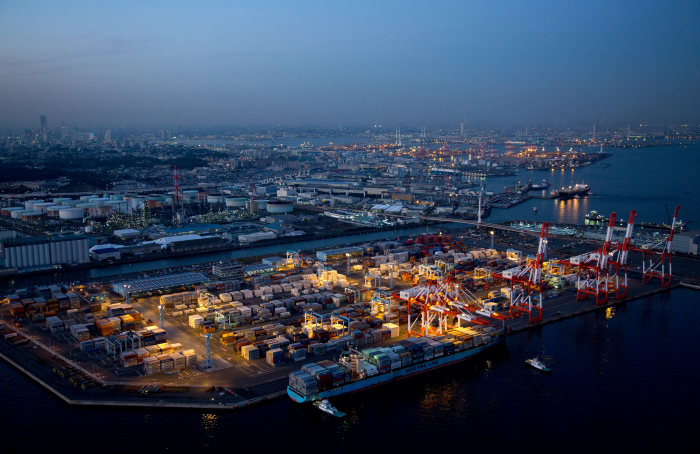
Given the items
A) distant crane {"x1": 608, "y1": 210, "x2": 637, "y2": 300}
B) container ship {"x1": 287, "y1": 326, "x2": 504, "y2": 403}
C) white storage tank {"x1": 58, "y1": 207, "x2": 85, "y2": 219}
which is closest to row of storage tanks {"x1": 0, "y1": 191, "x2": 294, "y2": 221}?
white storage tank {"x1": 58, "y1": 207, "x2": 85, "y2": 219}

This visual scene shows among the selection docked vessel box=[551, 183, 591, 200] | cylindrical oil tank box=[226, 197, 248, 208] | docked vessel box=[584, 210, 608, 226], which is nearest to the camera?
docked vessel box=[584, 210, 608, 226]

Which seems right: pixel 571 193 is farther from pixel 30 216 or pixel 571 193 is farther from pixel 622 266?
A: pixel 30 216

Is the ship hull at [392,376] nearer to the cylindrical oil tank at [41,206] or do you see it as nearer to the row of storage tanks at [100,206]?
the row of storage tanks at [100,206]

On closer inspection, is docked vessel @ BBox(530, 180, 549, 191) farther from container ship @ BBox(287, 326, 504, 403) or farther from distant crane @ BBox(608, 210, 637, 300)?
container ship @ BBox(287, 326, 504, 403)

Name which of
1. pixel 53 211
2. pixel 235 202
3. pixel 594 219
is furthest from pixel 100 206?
pixel 594 219

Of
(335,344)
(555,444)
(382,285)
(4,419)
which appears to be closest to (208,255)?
(382,285)

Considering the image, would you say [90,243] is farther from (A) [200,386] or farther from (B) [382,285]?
(A) [200,386]
